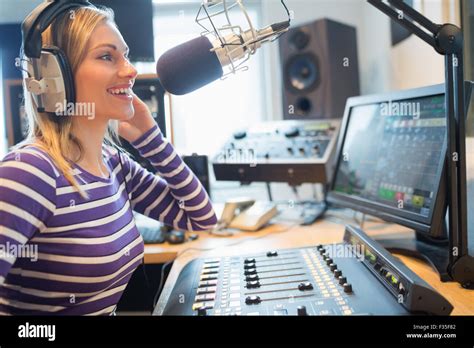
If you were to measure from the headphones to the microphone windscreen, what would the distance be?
0.47ft

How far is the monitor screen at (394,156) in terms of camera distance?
886 millimetres

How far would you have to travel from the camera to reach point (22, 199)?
58cm

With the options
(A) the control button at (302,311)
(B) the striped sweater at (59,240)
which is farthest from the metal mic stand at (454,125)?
(B) the striped sweater at (59,240)

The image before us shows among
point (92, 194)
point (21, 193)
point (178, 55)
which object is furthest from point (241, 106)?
point (21, 193)

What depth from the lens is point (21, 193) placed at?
0.58 metres

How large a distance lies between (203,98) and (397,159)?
0.53m

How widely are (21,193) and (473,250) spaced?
76cm

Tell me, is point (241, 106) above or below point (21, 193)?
above

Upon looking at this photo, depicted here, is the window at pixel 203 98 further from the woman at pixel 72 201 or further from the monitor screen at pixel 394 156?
the monitor screen at pixel 394 156

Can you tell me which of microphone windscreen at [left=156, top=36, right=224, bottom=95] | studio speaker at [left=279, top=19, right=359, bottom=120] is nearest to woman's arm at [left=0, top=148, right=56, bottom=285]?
microphone windscreen at [left=156, top=36, right=224, bottom=95]

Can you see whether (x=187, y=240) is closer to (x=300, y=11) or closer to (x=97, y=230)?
(x=97, y=230)

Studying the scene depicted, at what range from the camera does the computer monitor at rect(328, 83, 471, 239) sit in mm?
870

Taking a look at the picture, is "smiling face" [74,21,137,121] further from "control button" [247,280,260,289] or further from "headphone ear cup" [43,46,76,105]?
"control button" [247,280,260,289]
